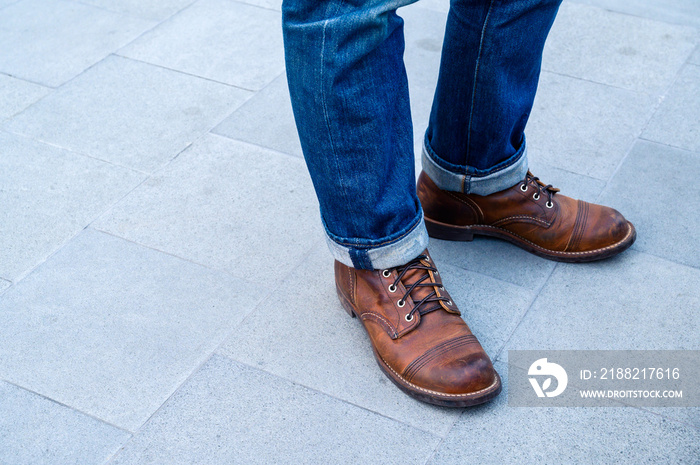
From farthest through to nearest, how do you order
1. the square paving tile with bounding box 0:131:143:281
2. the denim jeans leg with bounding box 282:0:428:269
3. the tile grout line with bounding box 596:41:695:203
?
the tile grout line with bounding box 596:41:695:203 → the square paving tile with bounding box 0:131:143:281 → the denim jeans leg with bounding box 282:0:428:269

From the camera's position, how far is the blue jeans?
44.4 inches

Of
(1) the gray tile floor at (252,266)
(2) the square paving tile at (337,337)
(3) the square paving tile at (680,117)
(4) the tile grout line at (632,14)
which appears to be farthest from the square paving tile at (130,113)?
(4) the tile grout line at (632,14)

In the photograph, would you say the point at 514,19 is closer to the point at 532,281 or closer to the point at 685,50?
the point at 532,281

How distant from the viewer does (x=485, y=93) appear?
143 cm

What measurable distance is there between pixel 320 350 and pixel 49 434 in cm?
52

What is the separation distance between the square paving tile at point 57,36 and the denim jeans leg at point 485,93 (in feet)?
4.67

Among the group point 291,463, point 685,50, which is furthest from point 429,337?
point 685,50

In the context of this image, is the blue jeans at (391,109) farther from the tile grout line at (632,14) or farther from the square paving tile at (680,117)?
the tile grout line at (632,14)

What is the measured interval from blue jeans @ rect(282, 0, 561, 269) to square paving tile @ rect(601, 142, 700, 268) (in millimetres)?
369

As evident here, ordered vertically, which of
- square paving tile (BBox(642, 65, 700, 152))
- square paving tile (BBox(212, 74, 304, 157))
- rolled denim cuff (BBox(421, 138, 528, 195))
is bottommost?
square paving tile (BBox(212, 74, 304, 157))

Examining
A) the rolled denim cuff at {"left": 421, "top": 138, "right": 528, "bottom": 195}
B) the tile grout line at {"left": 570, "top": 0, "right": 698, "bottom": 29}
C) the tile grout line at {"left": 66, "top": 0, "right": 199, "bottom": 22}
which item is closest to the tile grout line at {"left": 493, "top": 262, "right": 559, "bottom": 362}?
the rolled denim cuff at {"left": 421, "top": 138, "right": 528, "bottom": 195}

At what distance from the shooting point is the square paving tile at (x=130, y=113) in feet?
6.61

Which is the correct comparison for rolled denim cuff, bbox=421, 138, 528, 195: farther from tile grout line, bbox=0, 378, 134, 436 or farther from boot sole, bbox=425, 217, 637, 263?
tile grout line, bbox=0, 378, 134, 436

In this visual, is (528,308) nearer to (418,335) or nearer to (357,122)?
(418,335)
